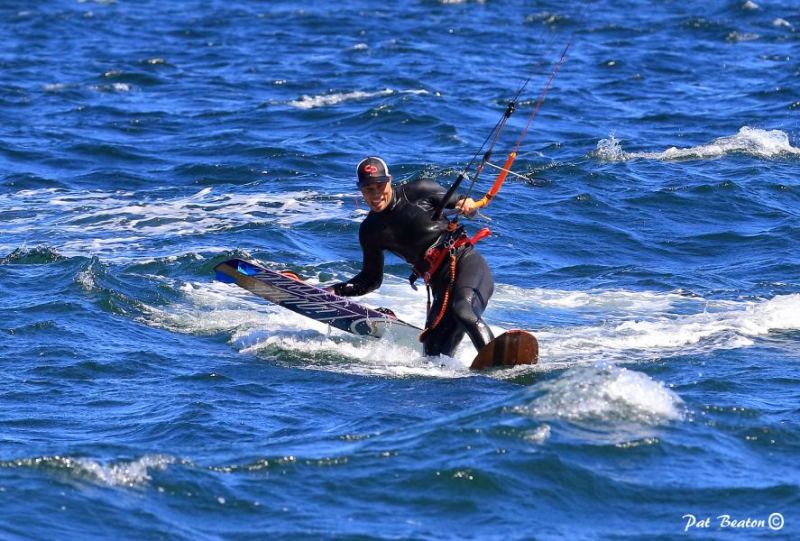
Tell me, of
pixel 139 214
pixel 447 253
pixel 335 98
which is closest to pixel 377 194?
pixel 447 253

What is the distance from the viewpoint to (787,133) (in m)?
20.9

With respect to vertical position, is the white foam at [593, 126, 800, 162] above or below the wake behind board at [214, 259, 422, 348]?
below

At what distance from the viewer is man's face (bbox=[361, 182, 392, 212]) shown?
1097cm

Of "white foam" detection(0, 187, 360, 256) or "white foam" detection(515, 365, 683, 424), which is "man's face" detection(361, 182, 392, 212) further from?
"white foam" detection(0, 187, 360, 256)

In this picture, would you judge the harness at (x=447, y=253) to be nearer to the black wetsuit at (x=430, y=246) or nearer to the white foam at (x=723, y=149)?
the black wetsuit at (x=430, y=246)

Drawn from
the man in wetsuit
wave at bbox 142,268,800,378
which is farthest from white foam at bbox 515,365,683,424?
the man in wetsuit

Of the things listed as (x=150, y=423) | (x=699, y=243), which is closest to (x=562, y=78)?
(x=699, y=243)

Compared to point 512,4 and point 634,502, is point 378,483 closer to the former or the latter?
point 634,502

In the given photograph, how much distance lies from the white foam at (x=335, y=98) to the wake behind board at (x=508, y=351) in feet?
46.0


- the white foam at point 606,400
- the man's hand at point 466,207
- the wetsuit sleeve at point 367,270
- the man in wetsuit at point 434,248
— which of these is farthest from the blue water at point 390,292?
the man's hand at point 466,207

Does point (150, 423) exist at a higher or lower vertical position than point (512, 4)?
higher

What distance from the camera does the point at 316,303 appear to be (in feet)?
40.3

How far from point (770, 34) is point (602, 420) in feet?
80.9

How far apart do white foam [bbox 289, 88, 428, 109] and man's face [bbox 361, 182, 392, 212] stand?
13.5m
